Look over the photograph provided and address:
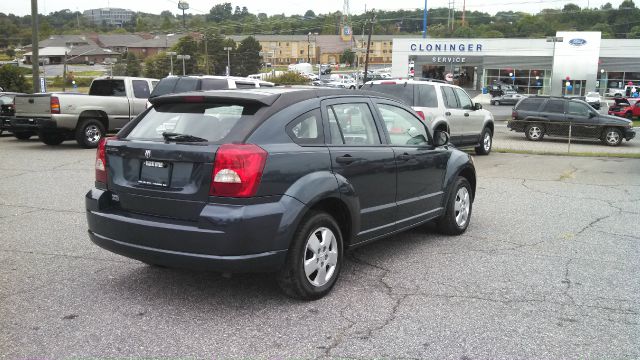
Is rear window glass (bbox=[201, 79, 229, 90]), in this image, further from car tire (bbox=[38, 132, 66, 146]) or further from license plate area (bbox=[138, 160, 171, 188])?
license plate area (bbox=[138, 160, 171, 188])

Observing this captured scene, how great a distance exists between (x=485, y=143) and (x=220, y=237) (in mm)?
13446

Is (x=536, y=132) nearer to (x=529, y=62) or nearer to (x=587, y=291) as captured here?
(x=587, y=291)

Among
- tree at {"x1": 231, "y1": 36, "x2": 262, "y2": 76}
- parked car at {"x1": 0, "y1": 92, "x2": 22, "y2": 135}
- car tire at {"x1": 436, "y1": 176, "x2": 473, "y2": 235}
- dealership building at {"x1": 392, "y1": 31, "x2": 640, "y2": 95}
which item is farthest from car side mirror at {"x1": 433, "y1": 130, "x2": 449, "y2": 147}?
tree at {"x1": 231, "y1": 36, "x2": 262, "y2": 76}

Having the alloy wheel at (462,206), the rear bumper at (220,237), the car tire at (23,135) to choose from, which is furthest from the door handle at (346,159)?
the car tire at (23,135)

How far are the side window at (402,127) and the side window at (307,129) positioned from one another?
1.02 metres

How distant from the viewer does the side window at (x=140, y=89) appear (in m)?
16.8

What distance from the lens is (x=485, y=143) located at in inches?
644

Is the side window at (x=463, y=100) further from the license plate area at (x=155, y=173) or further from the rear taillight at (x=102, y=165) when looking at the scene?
the license plate area at (x=155, y=173)

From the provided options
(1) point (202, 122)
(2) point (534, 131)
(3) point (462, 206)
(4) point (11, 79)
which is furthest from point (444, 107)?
(4) point (11, 79)

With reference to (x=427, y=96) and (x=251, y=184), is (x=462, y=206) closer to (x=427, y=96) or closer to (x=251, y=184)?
(x=251, y=184)

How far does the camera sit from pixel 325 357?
12.2 ft

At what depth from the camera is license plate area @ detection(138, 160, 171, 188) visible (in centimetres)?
435

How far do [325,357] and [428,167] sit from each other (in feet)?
9.60

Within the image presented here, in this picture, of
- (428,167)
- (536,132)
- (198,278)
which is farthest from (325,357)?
(536,132)
